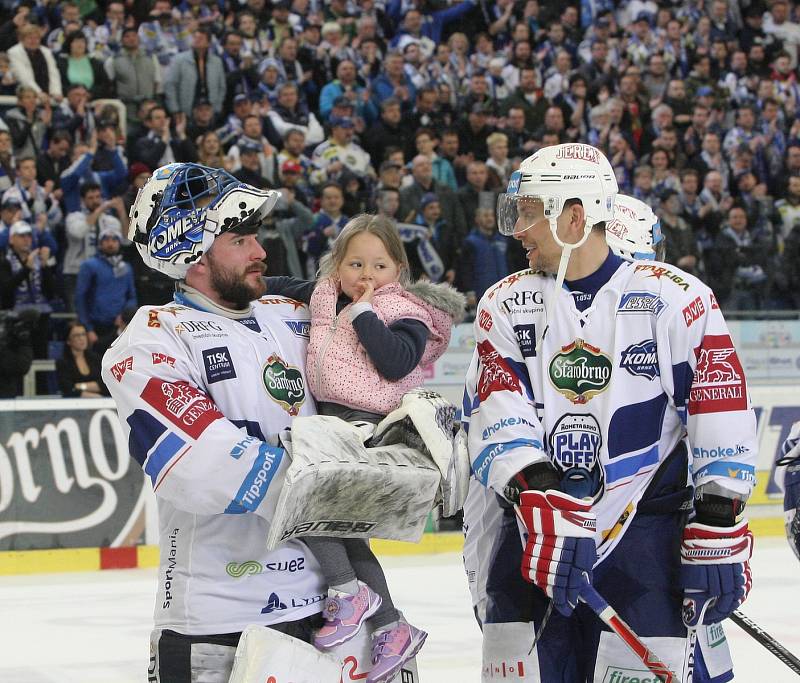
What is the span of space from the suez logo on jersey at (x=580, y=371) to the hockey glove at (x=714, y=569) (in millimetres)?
353

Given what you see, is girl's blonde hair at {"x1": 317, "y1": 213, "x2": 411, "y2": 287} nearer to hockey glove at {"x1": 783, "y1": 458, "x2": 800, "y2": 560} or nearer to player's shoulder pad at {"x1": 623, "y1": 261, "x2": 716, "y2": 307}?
player's shoulder pad at {"x1": 623, "y1": 261, "x2": 716, "y2": 307}

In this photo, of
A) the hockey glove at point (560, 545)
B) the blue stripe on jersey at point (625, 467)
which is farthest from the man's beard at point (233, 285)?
the blue stripe on jersey at point (625, 467)

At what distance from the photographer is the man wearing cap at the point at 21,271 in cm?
849

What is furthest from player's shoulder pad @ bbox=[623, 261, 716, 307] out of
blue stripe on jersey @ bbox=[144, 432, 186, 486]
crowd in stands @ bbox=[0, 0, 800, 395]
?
crowd in stands @ bbox=[0, 0, 800, 395]

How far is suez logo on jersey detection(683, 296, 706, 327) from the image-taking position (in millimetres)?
2836

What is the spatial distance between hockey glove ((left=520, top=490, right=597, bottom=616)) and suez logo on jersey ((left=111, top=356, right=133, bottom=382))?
876mm

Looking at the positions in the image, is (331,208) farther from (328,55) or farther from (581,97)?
(581,97)

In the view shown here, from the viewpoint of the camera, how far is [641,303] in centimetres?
288

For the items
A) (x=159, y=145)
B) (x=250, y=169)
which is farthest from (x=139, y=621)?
(x=159, y=145)

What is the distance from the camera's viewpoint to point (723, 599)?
2.77m

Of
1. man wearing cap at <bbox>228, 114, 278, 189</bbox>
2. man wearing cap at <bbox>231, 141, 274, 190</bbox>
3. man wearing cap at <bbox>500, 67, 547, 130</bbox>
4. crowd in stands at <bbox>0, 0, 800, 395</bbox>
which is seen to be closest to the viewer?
crowd in stands at <bbox>0, 0, 800, 395</bbox>

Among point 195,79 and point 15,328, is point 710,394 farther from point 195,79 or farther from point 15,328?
point 195,79

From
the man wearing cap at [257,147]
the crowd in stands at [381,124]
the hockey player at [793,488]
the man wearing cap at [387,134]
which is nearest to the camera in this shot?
the hockey player at [793,488]

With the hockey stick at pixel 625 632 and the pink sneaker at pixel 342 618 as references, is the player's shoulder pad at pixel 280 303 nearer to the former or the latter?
the pink sneaker at pixel 342 618
